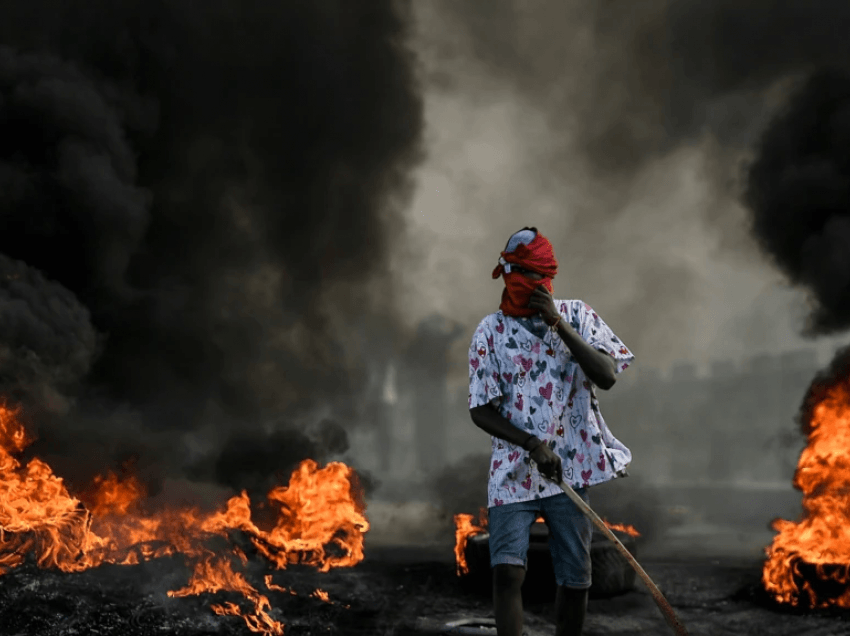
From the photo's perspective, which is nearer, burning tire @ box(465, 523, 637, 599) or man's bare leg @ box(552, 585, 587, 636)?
man's bare leg @ box(552, 585, 587, 636)

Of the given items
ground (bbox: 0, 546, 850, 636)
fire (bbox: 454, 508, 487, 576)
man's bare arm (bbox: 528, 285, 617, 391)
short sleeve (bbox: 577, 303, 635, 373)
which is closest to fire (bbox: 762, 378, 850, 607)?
ground (bbox: 0, 546, 850, 636)

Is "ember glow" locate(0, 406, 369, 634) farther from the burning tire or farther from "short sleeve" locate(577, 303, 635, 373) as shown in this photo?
"short sleeve" locate(577, 303, 635, 373)

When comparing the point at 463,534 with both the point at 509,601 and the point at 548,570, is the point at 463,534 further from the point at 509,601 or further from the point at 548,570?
the point at 509,601

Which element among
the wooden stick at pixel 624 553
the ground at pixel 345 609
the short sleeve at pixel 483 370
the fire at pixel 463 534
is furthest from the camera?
the fire at pixel 463 534

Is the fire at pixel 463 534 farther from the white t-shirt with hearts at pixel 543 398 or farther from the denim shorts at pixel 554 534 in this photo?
the white t-shirt with hearts at pixel 543 398

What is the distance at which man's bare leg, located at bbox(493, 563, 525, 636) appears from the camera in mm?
2986

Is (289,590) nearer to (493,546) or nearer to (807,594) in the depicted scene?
(493,546)

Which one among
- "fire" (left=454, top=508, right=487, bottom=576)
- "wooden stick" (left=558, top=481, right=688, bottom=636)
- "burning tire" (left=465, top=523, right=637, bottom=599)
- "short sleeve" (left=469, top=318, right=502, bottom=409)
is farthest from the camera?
"fire" (left=454, top=508, right=487, bottom=576)

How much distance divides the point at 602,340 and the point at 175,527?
6821 millimetres

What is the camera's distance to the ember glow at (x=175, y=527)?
6.84m

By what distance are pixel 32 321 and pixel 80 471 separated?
245 cm

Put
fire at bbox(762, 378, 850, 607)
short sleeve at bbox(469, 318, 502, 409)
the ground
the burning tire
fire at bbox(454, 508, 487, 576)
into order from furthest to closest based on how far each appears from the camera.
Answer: fire at bbox(454, 508, 487, 576) → the burning tire → fire at bbox(762, 378, 850, 607) → the ground → short sleeve at bbox(469, 318, 502, 409)

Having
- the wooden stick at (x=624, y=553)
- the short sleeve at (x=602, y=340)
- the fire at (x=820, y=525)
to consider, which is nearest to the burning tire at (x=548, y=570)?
the fire at (x=820, y=525)

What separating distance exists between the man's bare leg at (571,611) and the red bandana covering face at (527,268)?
1300 millimetres
